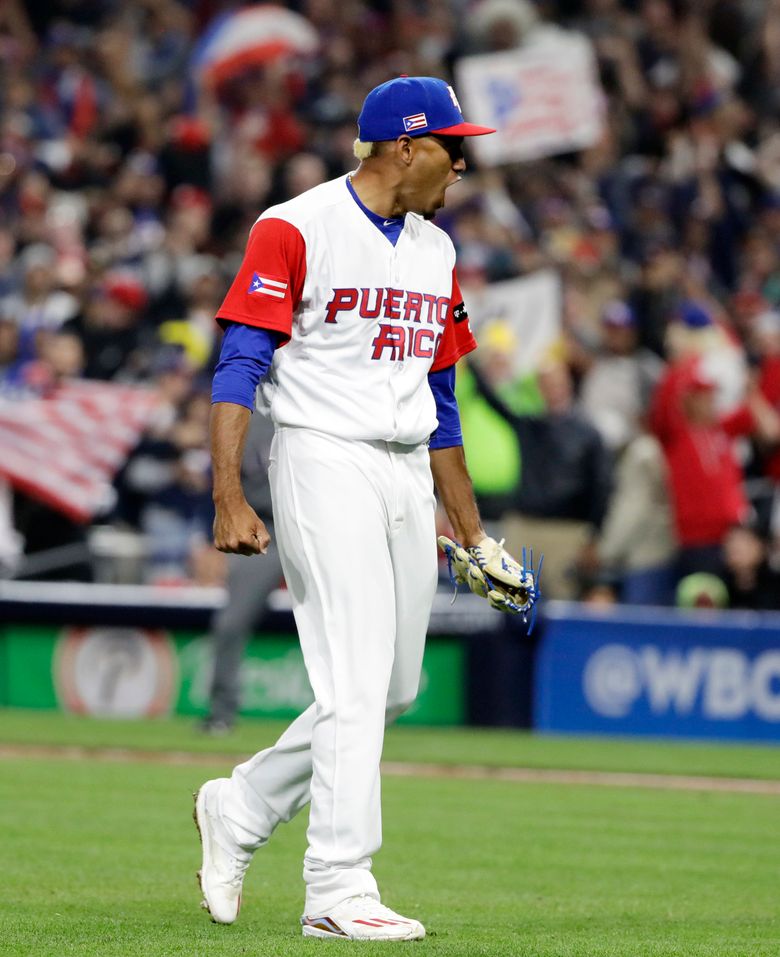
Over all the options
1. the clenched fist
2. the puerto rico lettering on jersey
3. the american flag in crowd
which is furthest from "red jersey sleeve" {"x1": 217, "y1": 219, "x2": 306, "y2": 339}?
the american flag in crowd

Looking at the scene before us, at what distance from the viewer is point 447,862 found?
716 centimetres

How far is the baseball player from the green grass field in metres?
0.31

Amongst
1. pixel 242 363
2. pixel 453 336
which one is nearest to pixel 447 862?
pixel 453 336

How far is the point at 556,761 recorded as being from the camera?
448 inches

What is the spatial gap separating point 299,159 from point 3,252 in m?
2.90

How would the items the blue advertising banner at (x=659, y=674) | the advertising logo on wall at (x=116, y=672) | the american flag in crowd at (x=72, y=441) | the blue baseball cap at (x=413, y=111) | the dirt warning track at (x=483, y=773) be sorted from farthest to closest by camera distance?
the american flag in crowd at (x=72, y=441) → the advertising logo on wall at (x=116, y=672) → the blue advertising banner at (x=659, y=674) → the dirt warning track at (x=483, y=773) → the blue baseball cap at (x=413, y=111)

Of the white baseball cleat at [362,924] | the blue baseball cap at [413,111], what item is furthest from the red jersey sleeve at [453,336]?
the white baseball cleat at [362,924]

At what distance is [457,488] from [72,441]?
930 centimetres

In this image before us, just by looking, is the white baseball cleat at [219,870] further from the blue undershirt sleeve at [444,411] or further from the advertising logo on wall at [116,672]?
the advertising logo on wall at [116,672]

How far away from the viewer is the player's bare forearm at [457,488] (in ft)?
19.3

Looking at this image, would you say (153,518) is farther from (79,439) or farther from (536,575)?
(536,575)

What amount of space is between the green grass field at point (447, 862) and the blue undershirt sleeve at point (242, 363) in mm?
1429

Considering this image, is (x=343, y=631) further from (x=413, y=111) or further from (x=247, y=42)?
(x=247, y=42)

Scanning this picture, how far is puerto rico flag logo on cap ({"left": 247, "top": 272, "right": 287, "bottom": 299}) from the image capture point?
5301mm
